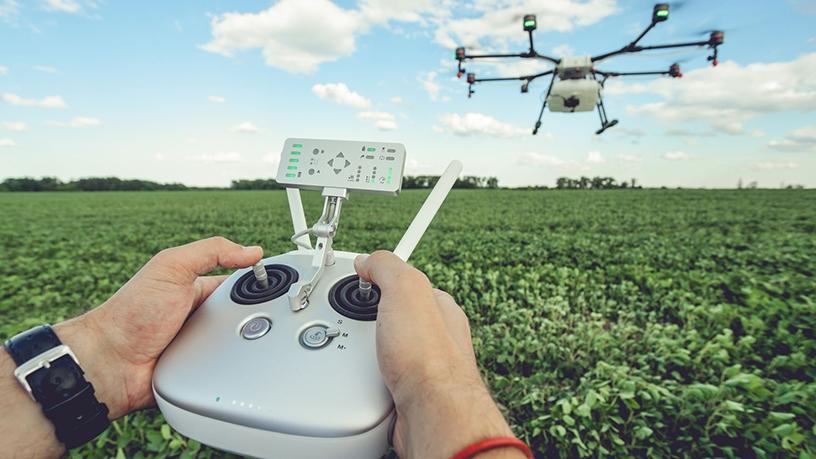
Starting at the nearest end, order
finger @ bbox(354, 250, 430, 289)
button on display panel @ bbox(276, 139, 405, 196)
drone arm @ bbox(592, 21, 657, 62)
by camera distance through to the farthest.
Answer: finger @ bbox(354, 250, 430, 289) < button on display panel @ bbox(276, 139, 405, 196) < drone arm @ bbox(592, 21, 657, 62)

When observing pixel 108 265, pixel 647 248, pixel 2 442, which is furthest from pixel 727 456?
pixel 108 265

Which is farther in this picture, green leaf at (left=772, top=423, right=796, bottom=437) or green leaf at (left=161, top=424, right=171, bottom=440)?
green leaf at (left=161, top=424, right=171, bottom=440)

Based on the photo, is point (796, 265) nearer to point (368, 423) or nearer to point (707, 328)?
point (707, 328)

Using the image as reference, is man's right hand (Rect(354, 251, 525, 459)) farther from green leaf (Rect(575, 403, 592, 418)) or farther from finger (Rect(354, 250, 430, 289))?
green leaf (Rect(575, 403, 592, 418))

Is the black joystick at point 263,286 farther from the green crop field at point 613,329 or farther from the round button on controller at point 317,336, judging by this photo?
the green crop field at point 613,329

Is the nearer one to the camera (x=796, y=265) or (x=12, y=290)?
(x=12, y=290)

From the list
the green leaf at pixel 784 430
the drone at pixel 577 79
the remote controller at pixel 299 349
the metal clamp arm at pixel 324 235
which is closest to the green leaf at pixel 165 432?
the remote controller at pixel 299 349

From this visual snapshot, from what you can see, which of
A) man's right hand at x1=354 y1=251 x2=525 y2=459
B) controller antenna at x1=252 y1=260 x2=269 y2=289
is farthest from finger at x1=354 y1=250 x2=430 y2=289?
controller antenna at x1=252 y1=260 x2=269 y2=289
